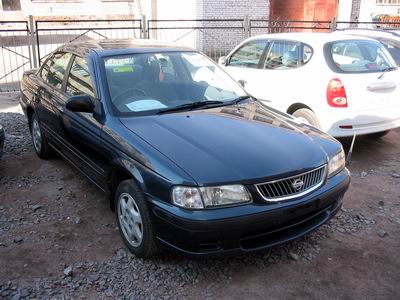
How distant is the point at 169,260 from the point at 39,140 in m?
2.96

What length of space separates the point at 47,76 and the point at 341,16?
14.6m

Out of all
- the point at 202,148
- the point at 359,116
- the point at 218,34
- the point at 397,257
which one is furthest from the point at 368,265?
the point at 218,34

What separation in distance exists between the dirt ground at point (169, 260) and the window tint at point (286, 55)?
212cm

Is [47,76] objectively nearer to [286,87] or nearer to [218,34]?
[286,87]

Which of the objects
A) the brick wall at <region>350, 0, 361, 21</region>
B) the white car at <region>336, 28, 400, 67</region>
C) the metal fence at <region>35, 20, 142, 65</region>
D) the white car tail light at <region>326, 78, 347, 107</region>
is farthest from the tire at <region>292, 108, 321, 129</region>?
the brick wall at <region>350, 0, 361, 21</region>

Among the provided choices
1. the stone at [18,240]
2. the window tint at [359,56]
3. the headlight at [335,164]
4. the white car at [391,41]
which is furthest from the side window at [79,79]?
the white car at [391,41]

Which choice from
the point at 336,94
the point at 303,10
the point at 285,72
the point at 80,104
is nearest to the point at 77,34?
the point at 303,10

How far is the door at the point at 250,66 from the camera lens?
6.58m

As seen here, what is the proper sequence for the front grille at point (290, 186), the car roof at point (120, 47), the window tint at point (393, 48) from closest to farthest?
1. the front grille at point (290, 186)
2. the car roof at point (120, 47)
3. the window tint at point (393, 48)

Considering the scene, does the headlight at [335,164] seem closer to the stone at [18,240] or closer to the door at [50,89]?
the stone at [18,240]

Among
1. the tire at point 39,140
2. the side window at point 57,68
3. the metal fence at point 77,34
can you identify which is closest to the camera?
the side window at point 57,68

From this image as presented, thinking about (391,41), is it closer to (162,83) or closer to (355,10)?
(162,83)

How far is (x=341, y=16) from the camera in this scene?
17.2 metres

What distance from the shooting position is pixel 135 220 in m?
3.41
